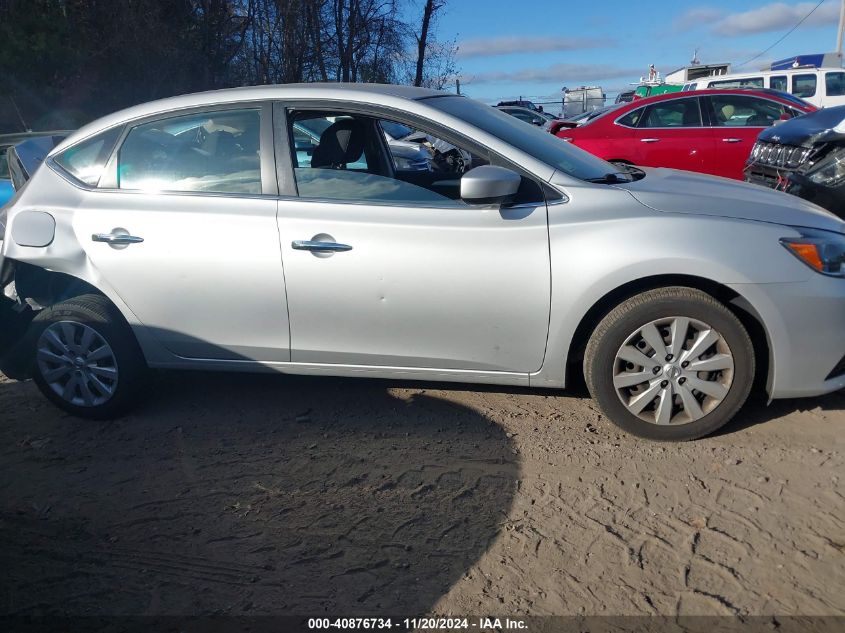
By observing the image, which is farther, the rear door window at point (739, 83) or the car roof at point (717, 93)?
the rear door window at point (739, 83)

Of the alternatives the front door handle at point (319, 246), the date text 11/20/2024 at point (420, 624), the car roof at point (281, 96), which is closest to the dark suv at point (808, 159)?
the car roof at point (281, 96)

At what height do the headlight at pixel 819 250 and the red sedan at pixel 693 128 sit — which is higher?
the red sedan at pixel 693 128

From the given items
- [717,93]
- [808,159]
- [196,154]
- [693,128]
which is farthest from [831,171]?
[196,154]

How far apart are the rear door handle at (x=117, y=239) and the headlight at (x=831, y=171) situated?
496 centimetres

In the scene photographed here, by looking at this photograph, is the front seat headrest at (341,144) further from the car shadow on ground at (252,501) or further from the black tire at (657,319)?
the black tire at (657,319)

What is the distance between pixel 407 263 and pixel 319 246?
18.0 inches

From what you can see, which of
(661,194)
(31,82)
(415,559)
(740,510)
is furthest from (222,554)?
(31,82)

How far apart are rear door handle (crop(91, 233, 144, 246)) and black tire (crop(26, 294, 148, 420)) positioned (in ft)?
1.20

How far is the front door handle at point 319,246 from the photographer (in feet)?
11.9

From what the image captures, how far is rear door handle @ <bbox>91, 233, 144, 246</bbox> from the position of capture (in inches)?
153

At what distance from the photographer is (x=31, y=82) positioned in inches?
591

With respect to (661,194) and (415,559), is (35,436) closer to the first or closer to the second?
(415,559)

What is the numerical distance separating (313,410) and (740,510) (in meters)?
2.29

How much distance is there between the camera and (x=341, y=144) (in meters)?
4.22
